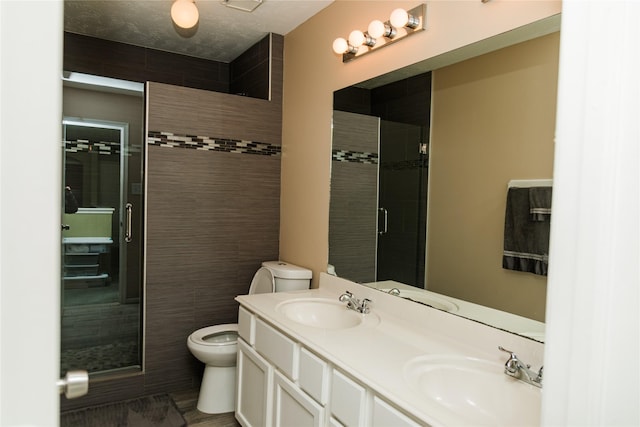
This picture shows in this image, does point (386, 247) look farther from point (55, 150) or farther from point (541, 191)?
point (55, 150)


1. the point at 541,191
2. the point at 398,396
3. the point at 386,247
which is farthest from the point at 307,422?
the point at 541,191

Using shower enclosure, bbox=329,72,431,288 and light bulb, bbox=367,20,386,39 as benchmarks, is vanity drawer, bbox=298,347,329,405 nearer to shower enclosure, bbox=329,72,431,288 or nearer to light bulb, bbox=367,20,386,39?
shower enclosure, bbox=329,72,431,288

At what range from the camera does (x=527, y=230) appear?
151cm

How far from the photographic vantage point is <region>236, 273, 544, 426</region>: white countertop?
4.05 ft

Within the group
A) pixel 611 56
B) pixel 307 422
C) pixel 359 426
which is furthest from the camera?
pixel 307 422

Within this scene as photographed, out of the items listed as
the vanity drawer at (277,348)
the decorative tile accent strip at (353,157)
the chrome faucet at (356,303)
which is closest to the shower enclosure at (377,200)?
the decorative tile accent strip at (353,157)

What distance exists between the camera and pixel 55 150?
0.43 meters

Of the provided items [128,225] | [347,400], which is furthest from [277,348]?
[128,225]

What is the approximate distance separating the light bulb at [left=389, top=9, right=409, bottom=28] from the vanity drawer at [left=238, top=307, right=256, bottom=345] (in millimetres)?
1624

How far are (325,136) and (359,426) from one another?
1.78m

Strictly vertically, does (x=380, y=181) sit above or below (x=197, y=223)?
above

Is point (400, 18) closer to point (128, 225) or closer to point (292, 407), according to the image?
point (292, 407)

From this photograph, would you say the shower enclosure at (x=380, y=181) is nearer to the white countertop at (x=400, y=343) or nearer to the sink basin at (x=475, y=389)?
the white countertop at (x=400, y=343)

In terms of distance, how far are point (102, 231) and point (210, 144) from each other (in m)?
0.93
